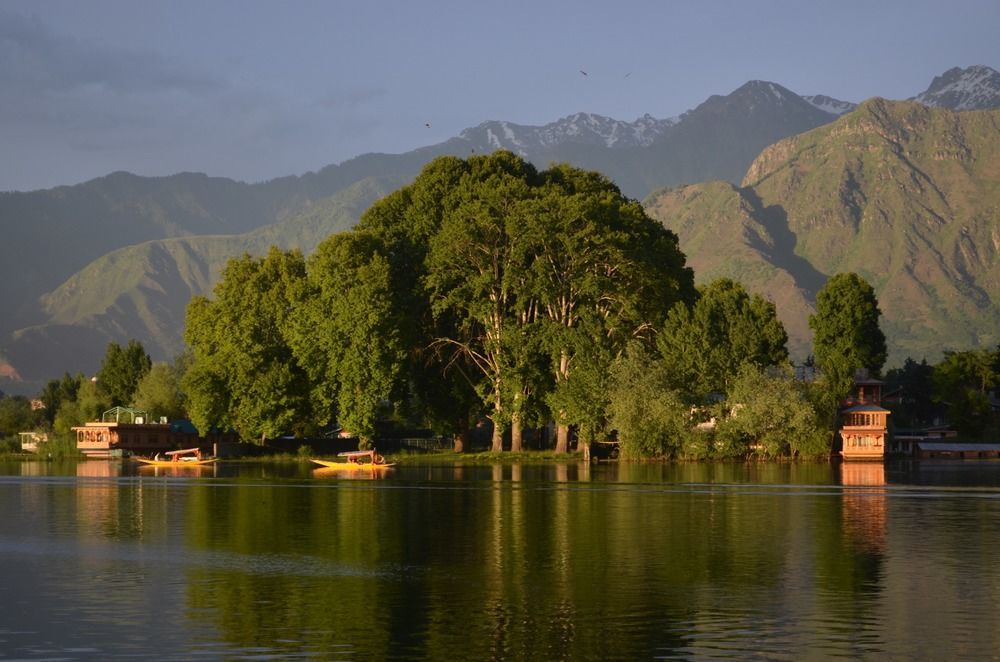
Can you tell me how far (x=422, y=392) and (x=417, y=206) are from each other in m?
16.4

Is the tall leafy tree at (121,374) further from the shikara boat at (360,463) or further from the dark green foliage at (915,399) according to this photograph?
the dark green foliage at (915,399)

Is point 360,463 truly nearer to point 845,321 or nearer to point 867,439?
point 867,439

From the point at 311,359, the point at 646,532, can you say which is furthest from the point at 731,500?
the point at 311,359

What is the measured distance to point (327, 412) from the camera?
115 meters

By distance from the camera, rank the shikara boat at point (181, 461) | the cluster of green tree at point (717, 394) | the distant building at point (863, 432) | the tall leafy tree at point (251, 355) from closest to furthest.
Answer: the cluster of green tree at point (717, 394) < the distant building at point (863, 432) < the shikara boat at point (181, 461) < the tall leafy tree at point (251, 355)

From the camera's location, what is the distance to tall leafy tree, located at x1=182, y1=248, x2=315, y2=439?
116938 millimetres

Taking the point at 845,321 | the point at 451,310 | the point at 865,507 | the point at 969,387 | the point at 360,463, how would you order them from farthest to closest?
the point at 969,387 → the point at 845,321 → the point at 451,310 → the point at 360,463 → the point at 865,507

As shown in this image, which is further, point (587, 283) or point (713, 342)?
point (713, 342)

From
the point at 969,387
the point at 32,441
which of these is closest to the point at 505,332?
A: the point at 969,387

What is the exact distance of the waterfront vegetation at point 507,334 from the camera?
4139 inches

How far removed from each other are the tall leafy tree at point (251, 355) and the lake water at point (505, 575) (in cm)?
4583

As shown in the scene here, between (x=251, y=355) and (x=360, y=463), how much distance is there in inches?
744

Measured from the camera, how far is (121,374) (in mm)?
181250

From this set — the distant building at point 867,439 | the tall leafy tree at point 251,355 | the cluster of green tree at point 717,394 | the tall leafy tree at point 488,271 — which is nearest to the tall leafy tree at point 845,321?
the distant building at point 867,439
